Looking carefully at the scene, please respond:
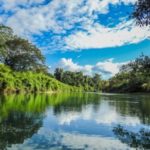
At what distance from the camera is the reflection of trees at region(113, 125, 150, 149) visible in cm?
1940

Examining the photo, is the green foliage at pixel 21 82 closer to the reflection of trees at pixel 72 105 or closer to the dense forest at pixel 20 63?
the dense forest at pixel 20 63

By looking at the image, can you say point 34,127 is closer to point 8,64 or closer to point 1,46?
point 1,46

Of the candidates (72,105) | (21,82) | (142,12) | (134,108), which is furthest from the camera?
(21,82)

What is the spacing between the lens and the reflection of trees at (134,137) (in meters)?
19.4

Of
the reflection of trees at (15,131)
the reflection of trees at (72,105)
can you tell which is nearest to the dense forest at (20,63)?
the reflection of trees at (72,105)

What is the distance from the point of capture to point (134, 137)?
22359 mm

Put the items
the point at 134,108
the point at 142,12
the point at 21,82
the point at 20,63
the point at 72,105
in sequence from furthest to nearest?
the point at 20,63
the point at 21,82
the point at 72,105
the point at 134,108
the point at 142,12

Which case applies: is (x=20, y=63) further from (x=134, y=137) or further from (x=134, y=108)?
(x=134, y=137)

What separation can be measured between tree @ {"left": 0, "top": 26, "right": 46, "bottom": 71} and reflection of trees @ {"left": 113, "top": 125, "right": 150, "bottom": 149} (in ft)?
253

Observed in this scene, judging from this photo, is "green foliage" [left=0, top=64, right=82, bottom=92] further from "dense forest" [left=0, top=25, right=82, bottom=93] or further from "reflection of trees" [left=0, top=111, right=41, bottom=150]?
"reflection of trees" [left=0, top=111, right=41, bottom=150]

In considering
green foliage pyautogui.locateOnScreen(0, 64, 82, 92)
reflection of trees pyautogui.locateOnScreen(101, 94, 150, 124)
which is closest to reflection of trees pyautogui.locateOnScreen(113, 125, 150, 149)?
reflection of trees pyautogui.locateOnScreen(101, 94, 150, 124)

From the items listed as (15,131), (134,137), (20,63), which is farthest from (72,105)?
(20,63)

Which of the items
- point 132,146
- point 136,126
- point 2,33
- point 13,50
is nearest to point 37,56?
point 13,50

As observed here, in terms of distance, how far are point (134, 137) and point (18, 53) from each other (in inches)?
3451
